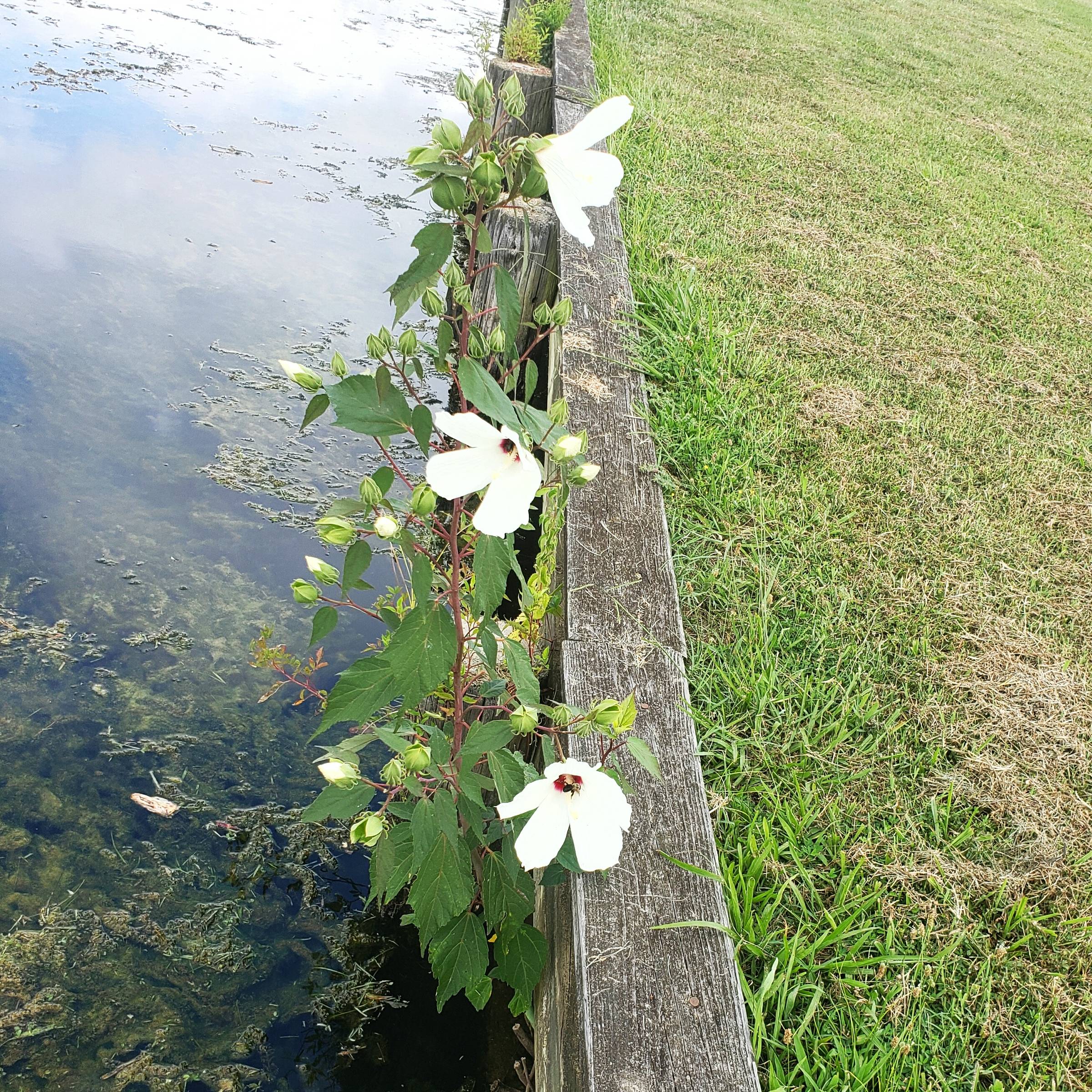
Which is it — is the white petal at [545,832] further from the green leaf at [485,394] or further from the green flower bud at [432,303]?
the green flower bud at [432,303]

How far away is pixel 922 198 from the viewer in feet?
17.3

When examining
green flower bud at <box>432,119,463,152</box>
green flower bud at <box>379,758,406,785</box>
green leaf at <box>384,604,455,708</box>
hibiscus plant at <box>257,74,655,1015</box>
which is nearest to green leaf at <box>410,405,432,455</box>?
hibiscus plant at <box>257,74,655,1015</box>

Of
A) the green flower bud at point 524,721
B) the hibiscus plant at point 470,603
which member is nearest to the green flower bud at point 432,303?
the hibiscus plant at point 470,603

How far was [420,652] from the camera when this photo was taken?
1238 mm

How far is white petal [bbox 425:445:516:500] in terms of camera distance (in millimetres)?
1051

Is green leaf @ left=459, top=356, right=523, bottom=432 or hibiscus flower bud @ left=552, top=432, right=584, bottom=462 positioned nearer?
green leaf @ left=459, top=356, right=523, bottom=432

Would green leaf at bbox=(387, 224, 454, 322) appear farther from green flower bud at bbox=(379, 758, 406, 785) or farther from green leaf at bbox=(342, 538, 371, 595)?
green flower bud at bbox=(379, 758, 406, 785)

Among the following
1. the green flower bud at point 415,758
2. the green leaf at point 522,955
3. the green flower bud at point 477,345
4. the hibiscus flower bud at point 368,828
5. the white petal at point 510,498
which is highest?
the green flower bud at point 477,345

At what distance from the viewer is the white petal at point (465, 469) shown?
105 cm

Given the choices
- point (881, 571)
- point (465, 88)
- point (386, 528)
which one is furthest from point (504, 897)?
point (881, 571)

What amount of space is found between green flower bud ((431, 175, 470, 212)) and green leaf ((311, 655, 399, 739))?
63 cm

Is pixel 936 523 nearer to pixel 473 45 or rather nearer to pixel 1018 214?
pixel 1018 214

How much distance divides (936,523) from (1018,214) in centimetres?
362

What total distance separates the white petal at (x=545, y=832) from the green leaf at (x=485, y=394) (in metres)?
0.48
